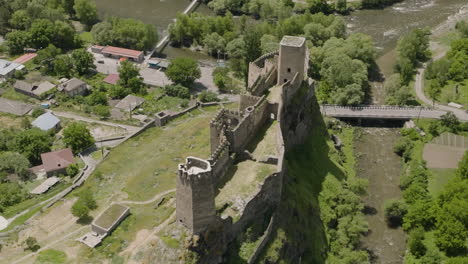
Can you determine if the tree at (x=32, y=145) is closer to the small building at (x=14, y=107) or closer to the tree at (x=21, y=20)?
the small building at (x=14, y=107)

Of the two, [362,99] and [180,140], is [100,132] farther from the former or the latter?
[362,99]

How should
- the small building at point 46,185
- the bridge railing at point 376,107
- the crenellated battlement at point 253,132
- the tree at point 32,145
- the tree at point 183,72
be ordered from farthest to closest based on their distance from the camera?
the tree at point 183,72 → the bridge railing at point 376,107 → the tree at point 32,145 → the small building at point 46,185 → the crenellated battlement at point 253,132

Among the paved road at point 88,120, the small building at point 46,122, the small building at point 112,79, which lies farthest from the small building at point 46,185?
the small building at point 112,79

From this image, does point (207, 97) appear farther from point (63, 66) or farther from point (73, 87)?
point (63, 66)

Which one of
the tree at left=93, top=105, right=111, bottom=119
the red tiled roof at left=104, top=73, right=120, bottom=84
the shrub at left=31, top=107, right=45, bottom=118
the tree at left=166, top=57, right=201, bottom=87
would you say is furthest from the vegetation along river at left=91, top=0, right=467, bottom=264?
the shrub at left=31, top=107, right=45, bottom=118

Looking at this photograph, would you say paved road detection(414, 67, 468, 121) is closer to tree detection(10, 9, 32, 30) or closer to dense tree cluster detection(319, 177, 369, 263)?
dense tree cluster detection(319, 177, 369, 263)

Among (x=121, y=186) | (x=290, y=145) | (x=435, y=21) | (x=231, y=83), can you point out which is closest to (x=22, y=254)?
(x=121, y=186)
